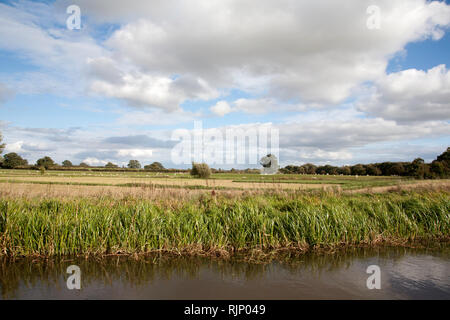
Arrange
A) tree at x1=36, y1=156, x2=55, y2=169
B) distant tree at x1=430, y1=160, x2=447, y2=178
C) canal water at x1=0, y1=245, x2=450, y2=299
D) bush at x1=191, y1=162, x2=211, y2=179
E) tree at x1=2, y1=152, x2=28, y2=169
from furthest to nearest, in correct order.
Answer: tree at x1=36, y1=156, x2=55, y2=169
tree at x1=2, y1=152, x2=28, y2=169
bush at x1=191, y1=162, x2=211, y2=179
distant tree at x1=430, y1=160, x2=447, y2=178
canal water at x1=0, y1=245, x2=450, y2=299

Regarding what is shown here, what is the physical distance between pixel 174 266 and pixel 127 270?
1.28 metres

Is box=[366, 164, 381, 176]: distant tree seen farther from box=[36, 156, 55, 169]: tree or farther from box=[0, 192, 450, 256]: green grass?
box=[36, 156, 55, 169]: tree

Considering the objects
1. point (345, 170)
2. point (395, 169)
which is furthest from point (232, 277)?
point (345, 170)

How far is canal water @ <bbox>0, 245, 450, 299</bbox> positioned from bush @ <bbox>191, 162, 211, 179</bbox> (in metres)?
59.0

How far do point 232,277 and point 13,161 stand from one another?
140173 mm

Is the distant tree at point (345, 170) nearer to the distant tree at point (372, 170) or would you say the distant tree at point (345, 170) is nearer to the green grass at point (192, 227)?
the distant tree at point (372, 170)

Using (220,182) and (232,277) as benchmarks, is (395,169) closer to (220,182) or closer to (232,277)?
(220,182)

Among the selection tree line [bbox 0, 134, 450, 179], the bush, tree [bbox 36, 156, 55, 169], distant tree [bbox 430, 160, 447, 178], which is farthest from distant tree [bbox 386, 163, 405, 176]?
tree [bbox 36, 156, 55, 169]

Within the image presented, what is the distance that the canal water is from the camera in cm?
595

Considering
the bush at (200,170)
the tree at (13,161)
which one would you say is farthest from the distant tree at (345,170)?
the tree at (13,161)

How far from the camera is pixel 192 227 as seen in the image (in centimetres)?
912
